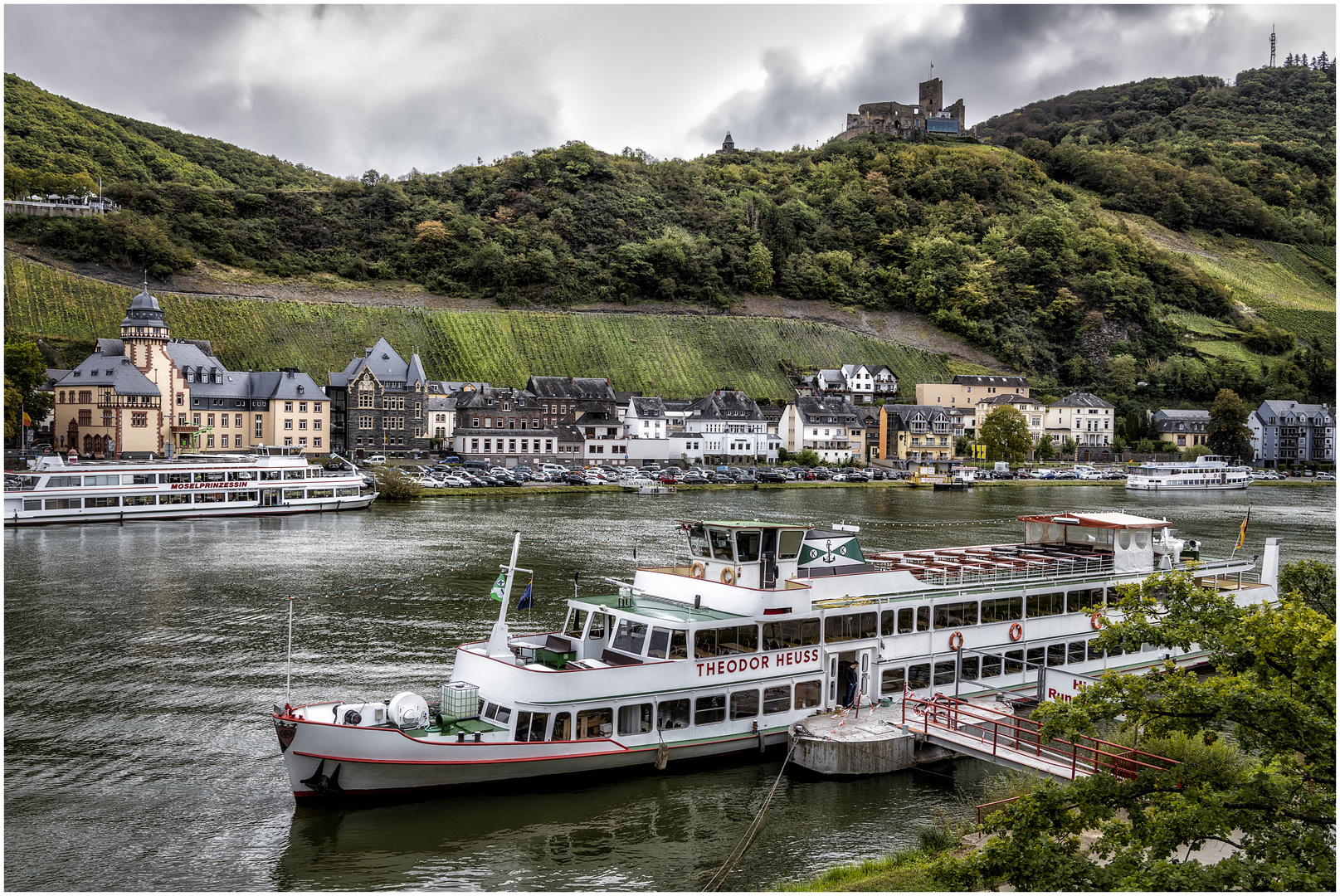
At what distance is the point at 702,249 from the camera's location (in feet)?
537

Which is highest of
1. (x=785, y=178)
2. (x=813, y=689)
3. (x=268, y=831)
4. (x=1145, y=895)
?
(x=785, y=178)

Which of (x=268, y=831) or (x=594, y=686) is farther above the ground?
(x=594, y=686)

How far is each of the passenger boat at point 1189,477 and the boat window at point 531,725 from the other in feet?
333

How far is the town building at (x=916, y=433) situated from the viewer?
121188mm

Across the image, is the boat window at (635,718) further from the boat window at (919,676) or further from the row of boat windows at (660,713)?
the boat window at (919,676)

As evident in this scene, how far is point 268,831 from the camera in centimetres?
1789

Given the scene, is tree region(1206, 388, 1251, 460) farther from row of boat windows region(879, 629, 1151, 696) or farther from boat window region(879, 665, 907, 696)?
boat window region(879, 665, 907, 696)

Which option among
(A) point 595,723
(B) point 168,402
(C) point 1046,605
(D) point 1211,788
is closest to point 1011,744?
(C) point 1046,605

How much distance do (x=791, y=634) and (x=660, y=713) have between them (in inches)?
148

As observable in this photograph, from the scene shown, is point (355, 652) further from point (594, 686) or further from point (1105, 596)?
point (1105, 596)

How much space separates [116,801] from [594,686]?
966 cm

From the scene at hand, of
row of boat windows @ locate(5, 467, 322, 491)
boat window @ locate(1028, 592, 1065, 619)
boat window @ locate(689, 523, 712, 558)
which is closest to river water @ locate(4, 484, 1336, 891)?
boat window @ locate(689, 523, 712, 558)

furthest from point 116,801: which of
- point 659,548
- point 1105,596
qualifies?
point 659,548

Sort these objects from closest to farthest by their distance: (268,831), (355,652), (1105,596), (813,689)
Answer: (268,831) → (813,689) → (1105,596) → (355,652)
